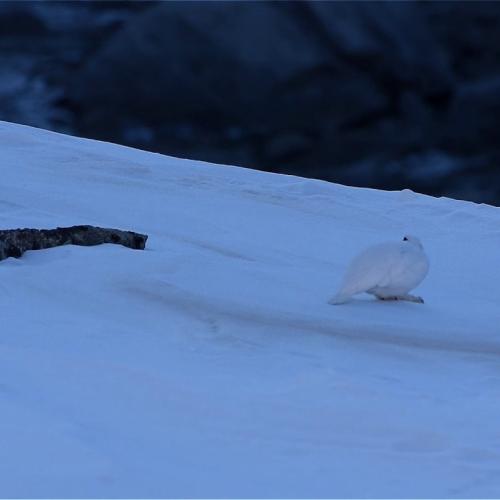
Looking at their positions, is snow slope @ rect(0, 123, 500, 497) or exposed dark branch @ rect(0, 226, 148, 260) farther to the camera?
exposed dark branch @ rect(0, 226, 148, 260)

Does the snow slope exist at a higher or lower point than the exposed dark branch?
lower

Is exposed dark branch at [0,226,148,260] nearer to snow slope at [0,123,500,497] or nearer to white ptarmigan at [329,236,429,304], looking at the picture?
snow slope at [0,123,500,497]

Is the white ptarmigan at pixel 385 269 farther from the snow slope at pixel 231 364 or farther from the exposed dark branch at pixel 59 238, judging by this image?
the exposed dark branch at pixel 59 238

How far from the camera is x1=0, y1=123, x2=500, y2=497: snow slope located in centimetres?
301

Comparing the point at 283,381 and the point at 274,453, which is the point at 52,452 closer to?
the point at 274,453

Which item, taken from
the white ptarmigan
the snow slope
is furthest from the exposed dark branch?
the white ptarmigan

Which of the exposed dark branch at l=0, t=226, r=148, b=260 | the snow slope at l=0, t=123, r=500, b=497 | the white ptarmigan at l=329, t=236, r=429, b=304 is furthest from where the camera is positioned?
the exposed dark branch at l=0, t=226, r=148, b=260

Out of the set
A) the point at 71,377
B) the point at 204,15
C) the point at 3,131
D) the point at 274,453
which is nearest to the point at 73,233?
the point at 71,377

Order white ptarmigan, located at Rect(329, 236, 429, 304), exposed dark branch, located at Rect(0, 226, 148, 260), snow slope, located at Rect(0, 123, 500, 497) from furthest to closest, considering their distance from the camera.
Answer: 1. exposed dark branch, located at Rect(0, 226, 148, 260)
2. white ptarmigan, located at Rect(329, 236, 429, 304)
3. snow slope, located at Rect(0, 123, 500, 497)

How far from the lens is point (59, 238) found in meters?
5.12

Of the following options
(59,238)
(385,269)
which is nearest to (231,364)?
(385,269)

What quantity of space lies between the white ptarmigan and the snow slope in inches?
3.6

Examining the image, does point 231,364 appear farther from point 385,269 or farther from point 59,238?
point 59,238

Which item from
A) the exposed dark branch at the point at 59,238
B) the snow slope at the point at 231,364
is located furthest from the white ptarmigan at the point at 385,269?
the exposed dark branch at the point at 59,238
